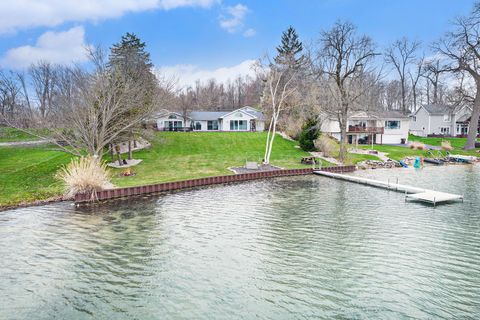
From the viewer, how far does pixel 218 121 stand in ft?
215

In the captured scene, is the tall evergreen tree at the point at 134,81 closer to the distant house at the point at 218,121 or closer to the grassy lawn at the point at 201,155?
the grassy lawn at the point at 201,155

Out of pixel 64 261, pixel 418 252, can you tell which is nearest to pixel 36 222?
pixel 64 261

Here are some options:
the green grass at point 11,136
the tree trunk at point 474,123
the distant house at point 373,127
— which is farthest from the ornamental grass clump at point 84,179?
the tree trunk at point 474,123

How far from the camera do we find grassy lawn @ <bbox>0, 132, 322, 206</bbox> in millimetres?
22812

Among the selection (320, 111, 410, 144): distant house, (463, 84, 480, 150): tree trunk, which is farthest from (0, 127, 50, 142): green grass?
(463, 84, 480, 150): tree trunk

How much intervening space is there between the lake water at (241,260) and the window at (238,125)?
44924 millimetres

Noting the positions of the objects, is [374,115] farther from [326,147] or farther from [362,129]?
[326,147]

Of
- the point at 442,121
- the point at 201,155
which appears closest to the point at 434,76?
the point at 442,121

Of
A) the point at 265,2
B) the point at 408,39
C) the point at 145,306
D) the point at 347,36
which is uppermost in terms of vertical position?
the point at 408,39

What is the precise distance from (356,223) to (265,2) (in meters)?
24.3

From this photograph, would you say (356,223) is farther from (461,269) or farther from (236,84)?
(236,84)

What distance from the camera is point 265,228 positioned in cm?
1537

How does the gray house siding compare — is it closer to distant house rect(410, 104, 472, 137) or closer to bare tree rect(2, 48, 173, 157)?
distant house rect(410, 104, 472, 137)

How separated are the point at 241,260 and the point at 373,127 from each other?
154ft
